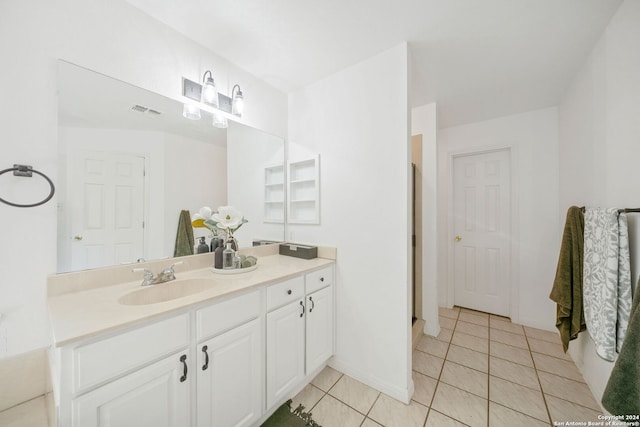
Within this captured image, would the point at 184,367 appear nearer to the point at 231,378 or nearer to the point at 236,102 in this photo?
the point at 231,378

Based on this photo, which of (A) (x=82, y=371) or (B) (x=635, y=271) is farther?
(B) (x=635, y=271)

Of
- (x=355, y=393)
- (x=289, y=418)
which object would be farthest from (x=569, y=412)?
(x=289, y=418)

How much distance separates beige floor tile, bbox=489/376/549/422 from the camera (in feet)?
4.94

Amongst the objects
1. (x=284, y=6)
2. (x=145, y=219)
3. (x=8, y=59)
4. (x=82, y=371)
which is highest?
(x=284, y=6)

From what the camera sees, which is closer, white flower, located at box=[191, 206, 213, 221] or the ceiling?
the ceiling

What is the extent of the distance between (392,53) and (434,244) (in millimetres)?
1882

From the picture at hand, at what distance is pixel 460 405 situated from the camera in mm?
1559

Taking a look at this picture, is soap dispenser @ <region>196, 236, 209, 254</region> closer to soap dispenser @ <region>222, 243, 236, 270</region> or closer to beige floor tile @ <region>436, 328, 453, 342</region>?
soap dispenser @ <region>222, 243, 236, 270</region>

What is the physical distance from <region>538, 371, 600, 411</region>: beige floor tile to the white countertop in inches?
79.1

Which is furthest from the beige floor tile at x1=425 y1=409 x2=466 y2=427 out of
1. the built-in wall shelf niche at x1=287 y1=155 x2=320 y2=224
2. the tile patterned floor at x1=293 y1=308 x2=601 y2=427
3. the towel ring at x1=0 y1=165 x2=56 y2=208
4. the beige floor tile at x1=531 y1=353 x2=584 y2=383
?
the towel ring at x1=0 y1=165 x2=56 y2=208

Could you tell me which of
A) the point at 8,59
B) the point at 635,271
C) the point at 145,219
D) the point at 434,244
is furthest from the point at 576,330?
the point at 8,59

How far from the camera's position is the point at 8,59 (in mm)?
1013

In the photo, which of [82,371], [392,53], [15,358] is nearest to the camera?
[82,371]

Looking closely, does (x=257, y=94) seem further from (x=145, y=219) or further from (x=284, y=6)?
(x=145, y=219)
